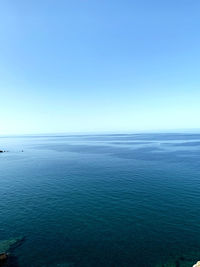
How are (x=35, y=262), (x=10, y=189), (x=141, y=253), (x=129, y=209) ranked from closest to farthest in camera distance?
(x=35, y=262) < (x=141, y=253) < (x=129, y=209) < (x=10, y=189)

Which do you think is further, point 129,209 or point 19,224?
point 129,209

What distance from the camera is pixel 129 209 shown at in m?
38.7

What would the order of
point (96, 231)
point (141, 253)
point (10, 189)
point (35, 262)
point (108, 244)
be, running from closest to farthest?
point (35, 262)
point (141, 253)
point (108, 244)
point (96, 231)
point (10, 189)

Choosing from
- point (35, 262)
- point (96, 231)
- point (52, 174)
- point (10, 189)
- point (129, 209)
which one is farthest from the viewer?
point (52, 174)

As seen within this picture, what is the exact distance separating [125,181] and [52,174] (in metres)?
33.5

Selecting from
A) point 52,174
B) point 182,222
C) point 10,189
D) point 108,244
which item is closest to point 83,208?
point 108,244

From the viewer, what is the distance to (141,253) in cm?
2584

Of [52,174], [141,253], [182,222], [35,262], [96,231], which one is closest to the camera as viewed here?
[35,262]

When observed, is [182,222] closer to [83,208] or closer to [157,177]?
[83,208]

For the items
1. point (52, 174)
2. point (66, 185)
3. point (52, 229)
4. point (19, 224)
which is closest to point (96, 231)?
point (52, 229)

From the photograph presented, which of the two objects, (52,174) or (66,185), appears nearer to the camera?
(66,185)

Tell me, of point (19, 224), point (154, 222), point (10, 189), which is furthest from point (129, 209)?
point (10, 189)

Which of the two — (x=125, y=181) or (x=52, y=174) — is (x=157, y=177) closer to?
(x=125, y=181)

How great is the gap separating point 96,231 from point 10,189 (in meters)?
37.6
